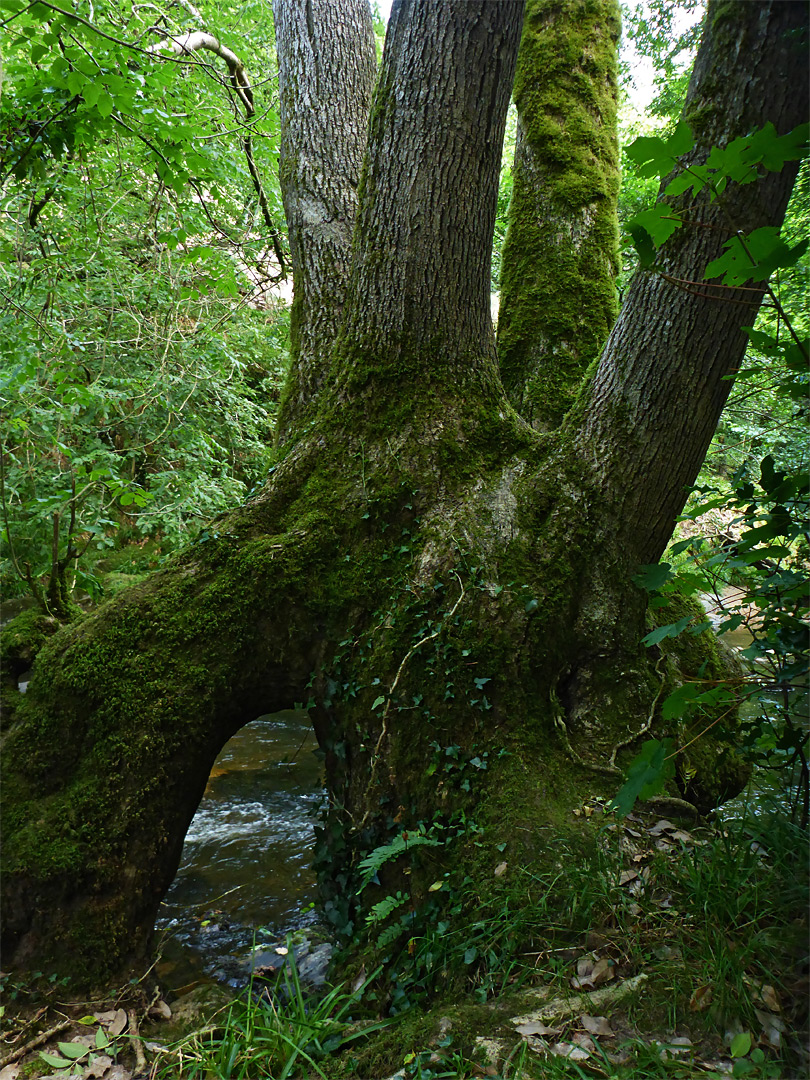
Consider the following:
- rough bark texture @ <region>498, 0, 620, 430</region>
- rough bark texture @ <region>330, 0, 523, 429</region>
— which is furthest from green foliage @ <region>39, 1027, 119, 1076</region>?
rough bark texture @ <region>498, 0, 620, 430</region>

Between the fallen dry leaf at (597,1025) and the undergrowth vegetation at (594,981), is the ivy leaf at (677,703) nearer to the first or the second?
the undergrowth vegetation at (594,981)

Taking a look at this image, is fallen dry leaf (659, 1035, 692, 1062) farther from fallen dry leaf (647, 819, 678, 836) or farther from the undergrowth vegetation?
fallen dry leaf (647, 819, 678, 836)

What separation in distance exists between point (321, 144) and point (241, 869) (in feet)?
15.7

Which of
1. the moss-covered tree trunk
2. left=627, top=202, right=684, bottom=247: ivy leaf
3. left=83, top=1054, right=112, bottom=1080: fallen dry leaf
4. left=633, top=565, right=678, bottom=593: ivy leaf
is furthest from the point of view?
the moss-covered tree trunk

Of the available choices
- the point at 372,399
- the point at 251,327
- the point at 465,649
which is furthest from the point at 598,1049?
the point at 251,327

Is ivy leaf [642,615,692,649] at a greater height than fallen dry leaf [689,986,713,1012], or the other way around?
ivy leaf [642,615,692,649]

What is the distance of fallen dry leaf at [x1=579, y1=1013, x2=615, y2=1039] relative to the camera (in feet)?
5.78

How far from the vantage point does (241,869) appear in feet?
14.3

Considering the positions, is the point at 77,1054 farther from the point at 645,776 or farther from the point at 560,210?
the point at 560,210

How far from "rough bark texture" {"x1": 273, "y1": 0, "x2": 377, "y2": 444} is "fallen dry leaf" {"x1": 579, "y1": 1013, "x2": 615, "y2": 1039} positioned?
11.5ft

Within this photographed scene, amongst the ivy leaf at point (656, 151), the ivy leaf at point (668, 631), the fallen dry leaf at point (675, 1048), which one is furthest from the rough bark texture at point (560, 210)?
the fallen dry leaf at point (675, 1048)

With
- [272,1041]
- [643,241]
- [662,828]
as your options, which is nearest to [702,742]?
[662,828]

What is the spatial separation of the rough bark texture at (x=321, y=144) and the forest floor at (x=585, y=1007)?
3272 millimetres

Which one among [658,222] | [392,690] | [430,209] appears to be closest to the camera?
[658,222]
